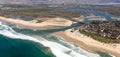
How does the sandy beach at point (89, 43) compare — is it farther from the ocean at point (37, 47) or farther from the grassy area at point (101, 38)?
the ocean at point (37, 47)

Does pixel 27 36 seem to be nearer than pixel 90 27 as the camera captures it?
Yes

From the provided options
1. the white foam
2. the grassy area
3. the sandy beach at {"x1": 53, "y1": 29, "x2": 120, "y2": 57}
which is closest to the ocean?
the white foam

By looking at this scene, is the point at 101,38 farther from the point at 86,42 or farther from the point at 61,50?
the point at 61,50

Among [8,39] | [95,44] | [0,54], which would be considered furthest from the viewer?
[8,39]

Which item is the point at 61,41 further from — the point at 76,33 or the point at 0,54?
the point at 0,54

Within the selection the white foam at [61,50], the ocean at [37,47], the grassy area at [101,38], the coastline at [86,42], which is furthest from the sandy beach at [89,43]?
the white foam at [61,50]

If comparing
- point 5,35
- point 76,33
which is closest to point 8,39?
point 5,35

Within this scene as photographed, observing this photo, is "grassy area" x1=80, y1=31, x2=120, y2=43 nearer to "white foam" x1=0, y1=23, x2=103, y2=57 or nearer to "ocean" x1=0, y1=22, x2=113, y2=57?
"ocean" x1=0, y1=22, x2=113, y2=57
